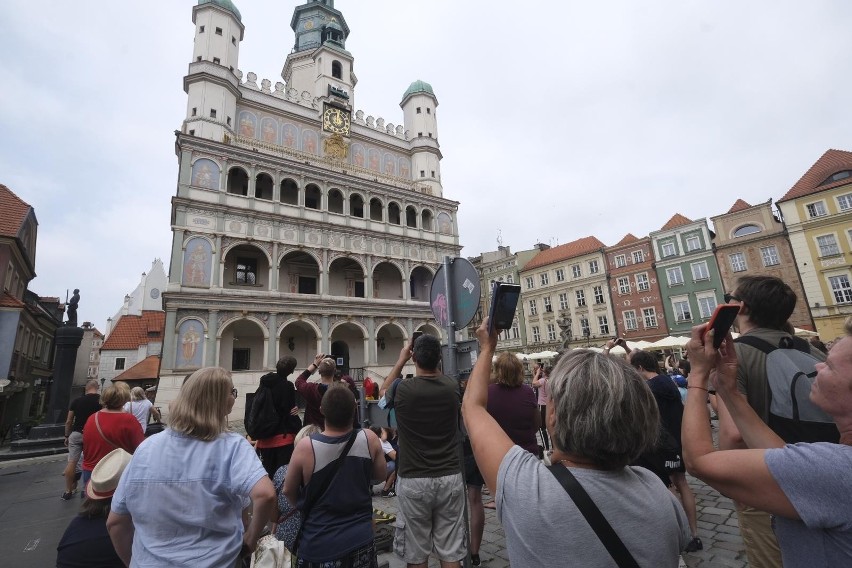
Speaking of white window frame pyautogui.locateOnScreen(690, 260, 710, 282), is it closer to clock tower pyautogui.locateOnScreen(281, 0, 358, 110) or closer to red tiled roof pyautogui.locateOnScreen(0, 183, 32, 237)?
clock tower pyautogui.locateOnScreen(281, 0, 358, 110)

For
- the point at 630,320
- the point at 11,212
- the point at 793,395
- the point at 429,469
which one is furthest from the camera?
the point at 630,320

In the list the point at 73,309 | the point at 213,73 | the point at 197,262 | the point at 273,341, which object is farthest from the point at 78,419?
the point at 213,73

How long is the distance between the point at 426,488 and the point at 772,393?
92.6 inches

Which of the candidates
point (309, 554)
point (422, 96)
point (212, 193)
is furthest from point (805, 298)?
point (212, 193)

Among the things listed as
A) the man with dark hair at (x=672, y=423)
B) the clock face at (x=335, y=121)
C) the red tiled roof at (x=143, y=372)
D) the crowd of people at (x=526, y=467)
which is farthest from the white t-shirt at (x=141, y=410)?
the red tiled roof at (x=143, y=372)

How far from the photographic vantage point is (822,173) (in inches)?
1010

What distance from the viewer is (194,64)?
22594 millimetres

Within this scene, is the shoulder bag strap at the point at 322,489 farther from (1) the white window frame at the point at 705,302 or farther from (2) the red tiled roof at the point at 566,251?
(2) the red tiled roof at the point at 566,251

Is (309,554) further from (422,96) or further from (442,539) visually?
(422,96)

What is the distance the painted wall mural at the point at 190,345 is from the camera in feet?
62.5

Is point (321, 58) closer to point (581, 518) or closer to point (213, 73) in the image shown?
point (213, 73)

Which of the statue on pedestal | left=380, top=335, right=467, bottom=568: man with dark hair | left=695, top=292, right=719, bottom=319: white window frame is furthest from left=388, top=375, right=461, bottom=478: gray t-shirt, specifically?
left=695, top=292, right=719, bottom=319: white window frame

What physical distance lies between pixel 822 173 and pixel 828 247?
505 cm

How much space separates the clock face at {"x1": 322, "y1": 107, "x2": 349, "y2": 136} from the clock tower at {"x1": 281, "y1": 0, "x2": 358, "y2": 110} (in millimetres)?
469
